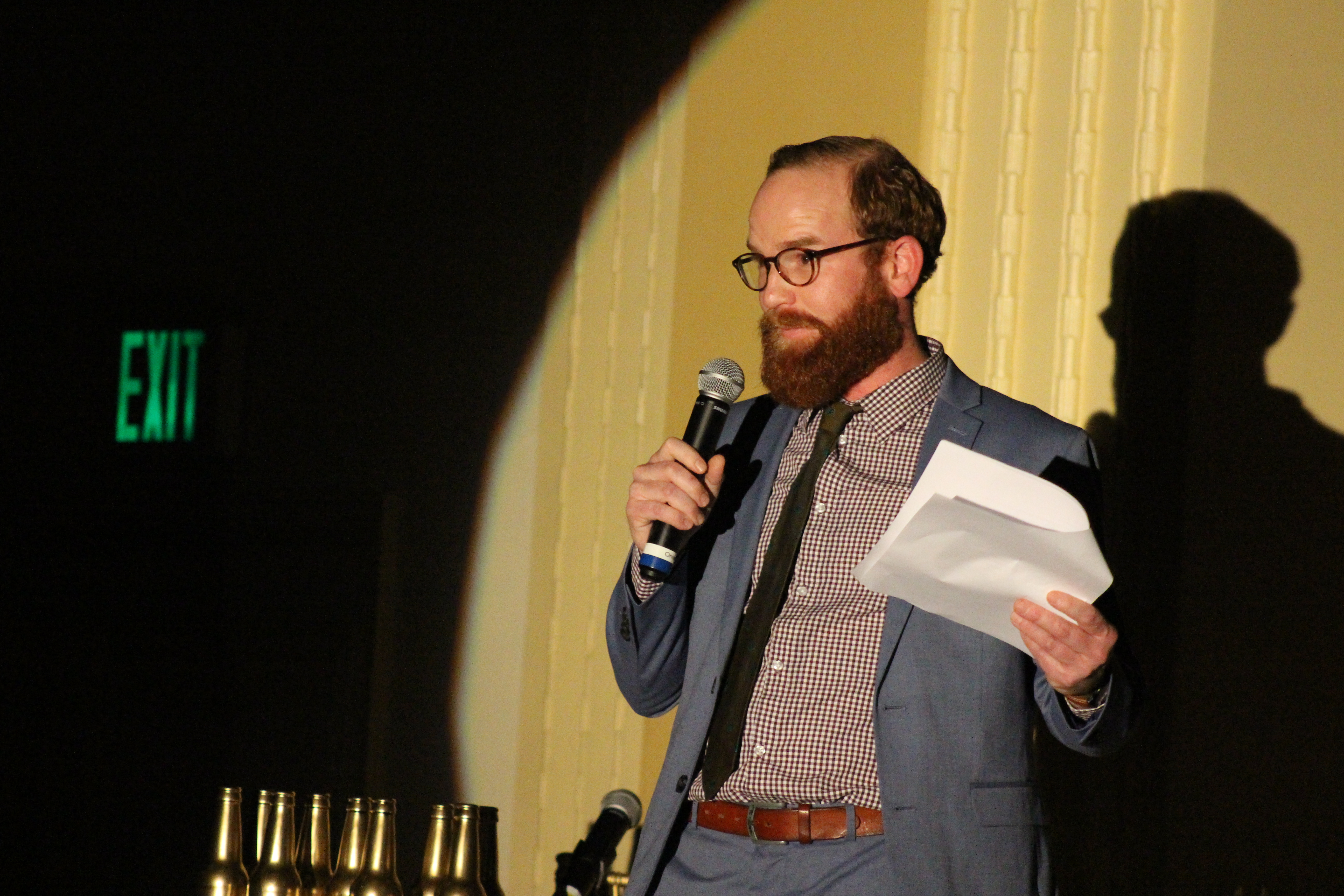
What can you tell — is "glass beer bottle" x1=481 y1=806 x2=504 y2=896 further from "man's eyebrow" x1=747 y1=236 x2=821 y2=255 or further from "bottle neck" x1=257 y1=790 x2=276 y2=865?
"man's eyebrow" x1=747 y1=236 x2=821 y2=255

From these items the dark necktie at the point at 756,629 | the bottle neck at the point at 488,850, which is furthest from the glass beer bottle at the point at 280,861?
the dark necktie at the point at 756,629

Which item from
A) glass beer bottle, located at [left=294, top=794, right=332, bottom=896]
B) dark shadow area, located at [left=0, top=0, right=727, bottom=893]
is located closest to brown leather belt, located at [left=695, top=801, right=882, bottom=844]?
glass beer bottle, located at [left=294, top=794, right=332, bottom=896]

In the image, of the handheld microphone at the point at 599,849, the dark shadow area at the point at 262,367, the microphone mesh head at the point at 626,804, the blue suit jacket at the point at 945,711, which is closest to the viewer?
the blue suit jacket at the point at 945,711

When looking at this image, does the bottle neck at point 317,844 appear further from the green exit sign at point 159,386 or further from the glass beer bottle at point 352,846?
the green exit sign at point 159,386

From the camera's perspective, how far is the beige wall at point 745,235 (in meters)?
2.81

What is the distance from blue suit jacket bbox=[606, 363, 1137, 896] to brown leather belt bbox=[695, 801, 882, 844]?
51mm

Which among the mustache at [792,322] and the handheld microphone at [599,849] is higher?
the mustache at [792,322]

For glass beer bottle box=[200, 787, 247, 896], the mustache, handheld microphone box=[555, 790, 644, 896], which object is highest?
the mustache

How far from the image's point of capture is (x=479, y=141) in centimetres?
357

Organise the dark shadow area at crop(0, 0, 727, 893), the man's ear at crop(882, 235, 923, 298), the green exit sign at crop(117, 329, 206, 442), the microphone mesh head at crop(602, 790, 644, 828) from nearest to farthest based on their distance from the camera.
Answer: the man's ear at crop(882, 235, 923, 298)
the microphone mesh head at crop(602, 790, 644, 828)
the dark shadow area at crop(0, 0, 727, 893)
the green exit sign at crop(117, 329, 206, 442)

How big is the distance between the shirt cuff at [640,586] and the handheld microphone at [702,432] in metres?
0.10

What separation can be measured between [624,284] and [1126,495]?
4.24ft

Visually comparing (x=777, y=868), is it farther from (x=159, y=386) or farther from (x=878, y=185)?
(x=159, y=386)

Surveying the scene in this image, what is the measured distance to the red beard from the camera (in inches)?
79.0
